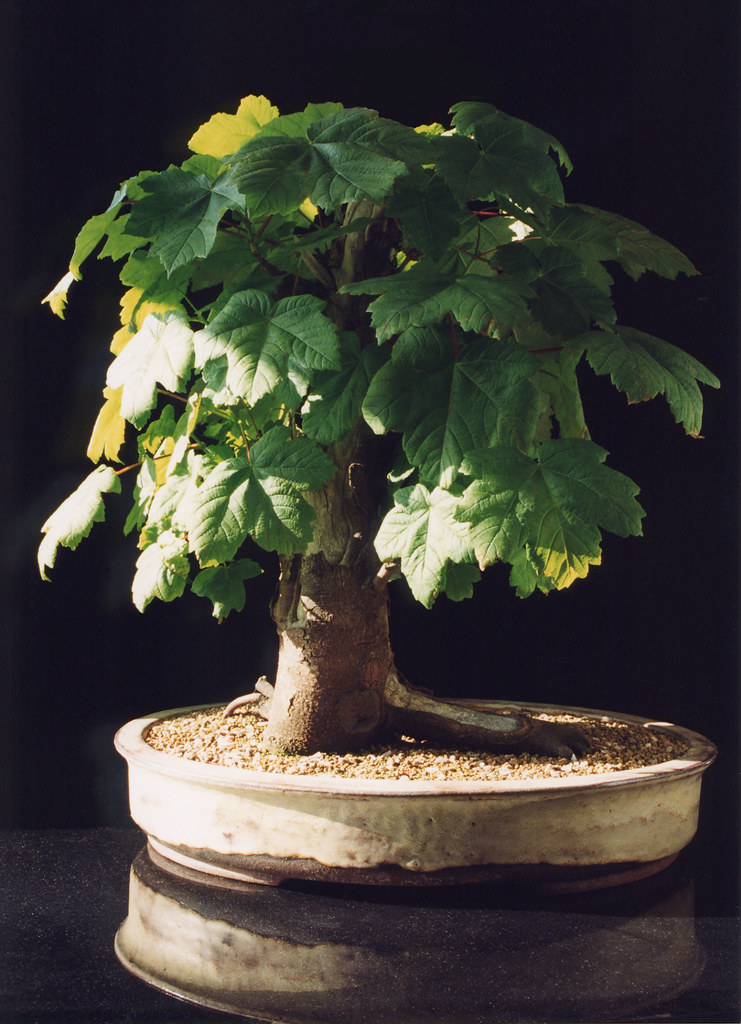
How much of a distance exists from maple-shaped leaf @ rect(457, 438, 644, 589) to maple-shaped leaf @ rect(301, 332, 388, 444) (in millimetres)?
177

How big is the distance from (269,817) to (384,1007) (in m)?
0.28

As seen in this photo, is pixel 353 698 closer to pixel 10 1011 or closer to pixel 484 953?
pixel 484 953

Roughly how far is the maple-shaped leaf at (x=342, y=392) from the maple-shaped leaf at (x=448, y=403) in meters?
0.08

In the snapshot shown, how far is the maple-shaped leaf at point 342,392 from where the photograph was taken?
3.82 ft

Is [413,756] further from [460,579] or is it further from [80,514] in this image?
[80,514]

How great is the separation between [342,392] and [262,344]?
0.12 metres

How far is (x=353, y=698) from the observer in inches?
54.1

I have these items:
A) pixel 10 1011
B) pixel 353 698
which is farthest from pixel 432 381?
pixel 10 1011

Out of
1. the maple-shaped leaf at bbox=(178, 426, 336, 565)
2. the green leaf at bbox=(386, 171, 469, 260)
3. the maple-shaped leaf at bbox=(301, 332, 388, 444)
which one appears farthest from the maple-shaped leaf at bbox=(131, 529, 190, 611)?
the green leaf at bbox=(386, 171, 469, 260)

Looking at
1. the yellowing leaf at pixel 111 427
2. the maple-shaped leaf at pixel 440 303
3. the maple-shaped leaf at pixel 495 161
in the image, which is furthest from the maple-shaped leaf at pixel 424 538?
the yellowing leaf at pixel 111 427

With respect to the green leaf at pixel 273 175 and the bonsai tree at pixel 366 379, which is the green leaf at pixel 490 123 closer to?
the bonsai tree at pixel 366 379

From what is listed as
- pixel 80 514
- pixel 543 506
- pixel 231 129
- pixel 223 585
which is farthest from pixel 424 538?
pixel 231 129

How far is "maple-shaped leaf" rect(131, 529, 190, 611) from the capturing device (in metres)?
1.32

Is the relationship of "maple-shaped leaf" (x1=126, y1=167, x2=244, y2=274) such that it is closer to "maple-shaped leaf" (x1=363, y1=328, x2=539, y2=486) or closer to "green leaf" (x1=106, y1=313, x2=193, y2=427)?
"green leaf" (x1=106, y1=313, x2=193, y2=427)
